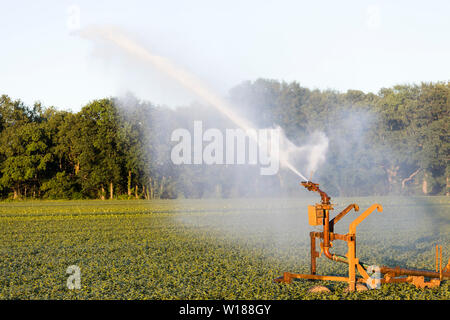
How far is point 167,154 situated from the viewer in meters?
66.9

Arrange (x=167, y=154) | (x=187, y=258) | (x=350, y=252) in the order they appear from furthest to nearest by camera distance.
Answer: (x=167, y=154)
(x=187, y=258)
(x=350, y=252)

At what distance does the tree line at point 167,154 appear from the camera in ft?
212

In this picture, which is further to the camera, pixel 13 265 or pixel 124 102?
pixel 124 102

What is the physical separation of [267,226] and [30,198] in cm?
5480

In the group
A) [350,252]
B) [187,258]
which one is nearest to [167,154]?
[187,258]

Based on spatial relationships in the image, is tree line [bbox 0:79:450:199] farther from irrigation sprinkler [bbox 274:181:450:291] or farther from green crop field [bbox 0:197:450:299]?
irrigation sprinkler [bbox 274:181:450:291]

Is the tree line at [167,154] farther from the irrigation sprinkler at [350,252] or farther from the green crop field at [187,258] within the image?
the irrigation sprinkler at [350,252]

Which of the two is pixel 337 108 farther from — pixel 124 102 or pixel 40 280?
pixel 40 280

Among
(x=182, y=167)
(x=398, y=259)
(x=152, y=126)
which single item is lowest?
(x=398, y=259)

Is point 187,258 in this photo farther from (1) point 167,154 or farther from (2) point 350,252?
(1) point 167,154

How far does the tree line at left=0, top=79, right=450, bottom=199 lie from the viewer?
64.6 m

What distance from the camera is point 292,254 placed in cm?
1462

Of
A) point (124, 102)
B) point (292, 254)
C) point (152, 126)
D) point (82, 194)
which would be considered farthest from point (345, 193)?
point (292, 254)
